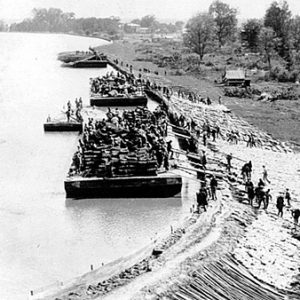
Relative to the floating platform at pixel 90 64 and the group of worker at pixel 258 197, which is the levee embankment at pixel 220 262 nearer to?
the group of worker at pixel 258 197

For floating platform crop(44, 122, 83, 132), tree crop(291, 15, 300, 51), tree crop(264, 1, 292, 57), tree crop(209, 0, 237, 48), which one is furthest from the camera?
tree crop(209, 0, 237, 48)

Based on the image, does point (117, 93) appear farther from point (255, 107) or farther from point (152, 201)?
point (152, 201)

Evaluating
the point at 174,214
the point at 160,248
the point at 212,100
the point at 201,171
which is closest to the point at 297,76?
the point at 212,100

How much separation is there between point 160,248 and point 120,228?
12.6 feet

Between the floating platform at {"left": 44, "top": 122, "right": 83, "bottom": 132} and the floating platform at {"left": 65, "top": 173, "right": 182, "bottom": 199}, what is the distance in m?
15.7

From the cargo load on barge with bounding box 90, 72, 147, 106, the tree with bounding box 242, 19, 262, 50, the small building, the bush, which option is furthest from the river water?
the tree with bounding box 242, 19, 262, 50

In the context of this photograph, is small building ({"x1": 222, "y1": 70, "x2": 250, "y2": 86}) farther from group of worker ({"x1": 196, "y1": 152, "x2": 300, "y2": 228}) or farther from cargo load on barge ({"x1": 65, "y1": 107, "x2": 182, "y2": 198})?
group of worker ({"x1": 196, "y1": 152, "x2": 300, "y2": 228})

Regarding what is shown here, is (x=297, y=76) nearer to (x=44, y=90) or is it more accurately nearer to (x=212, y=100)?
(x=212, y=100)

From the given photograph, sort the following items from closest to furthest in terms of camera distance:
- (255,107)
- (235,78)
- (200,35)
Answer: (255,107) < (235,78) < (200,35)

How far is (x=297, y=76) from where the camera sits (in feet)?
206

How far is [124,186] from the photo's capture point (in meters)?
26.0

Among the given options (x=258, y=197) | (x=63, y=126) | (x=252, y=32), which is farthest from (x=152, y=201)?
(x=252, y=32)

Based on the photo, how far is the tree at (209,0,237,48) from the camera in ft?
366

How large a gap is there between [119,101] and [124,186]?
26.5m
